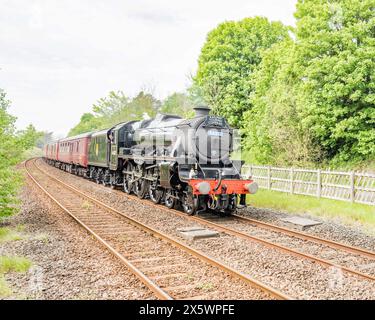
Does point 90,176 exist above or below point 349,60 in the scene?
below

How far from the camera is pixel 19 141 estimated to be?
31.4 ft

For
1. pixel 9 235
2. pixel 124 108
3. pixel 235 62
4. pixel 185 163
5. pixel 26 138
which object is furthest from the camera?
Result: pixel 124 108

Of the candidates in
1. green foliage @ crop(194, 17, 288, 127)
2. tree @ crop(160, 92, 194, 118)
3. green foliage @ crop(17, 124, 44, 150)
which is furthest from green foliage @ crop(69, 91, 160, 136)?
green foliage @ crop(17, 124, 44, 150)

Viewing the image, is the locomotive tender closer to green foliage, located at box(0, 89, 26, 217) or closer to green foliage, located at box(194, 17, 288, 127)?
green foliage, located at box(0, 89, 26, 217)

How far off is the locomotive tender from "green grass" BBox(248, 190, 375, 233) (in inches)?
80.2

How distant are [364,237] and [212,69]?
2141 centimetres

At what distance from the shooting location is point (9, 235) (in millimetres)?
8367

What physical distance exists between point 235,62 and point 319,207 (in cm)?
1802

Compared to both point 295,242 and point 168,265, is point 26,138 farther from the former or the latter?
point 295,242

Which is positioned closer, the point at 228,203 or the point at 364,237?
the point at 364,237

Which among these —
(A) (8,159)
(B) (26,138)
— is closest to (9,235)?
(A) (8,159)

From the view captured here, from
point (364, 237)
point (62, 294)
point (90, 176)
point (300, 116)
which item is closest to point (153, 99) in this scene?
point (90, 176)

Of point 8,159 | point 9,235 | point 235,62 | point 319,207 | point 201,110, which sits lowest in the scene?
point 9,235
